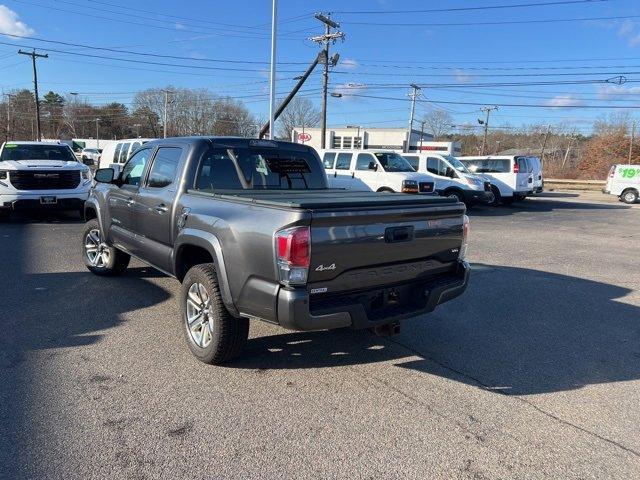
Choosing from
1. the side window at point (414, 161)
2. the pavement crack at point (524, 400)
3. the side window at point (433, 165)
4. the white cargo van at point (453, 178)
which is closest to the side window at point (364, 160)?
A: the white cargo van at point (453, 178)

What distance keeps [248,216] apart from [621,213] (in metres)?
20.5

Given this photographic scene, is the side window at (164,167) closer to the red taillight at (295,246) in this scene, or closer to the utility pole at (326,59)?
the red taillight at (295,246)

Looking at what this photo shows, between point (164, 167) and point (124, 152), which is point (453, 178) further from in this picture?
point (164, 167)

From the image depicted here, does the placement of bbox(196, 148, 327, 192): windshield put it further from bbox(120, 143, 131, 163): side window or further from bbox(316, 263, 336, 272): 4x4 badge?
bbox(120, 143, 131, 163): side window

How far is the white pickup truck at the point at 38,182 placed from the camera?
36.3 ft

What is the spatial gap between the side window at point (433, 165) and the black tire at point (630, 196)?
1356cm

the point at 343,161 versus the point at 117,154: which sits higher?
the point at 343,161

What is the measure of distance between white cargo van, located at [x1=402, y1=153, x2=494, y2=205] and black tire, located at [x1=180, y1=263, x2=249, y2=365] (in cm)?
1445

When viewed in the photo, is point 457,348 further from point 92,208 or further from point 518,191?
point 518,191

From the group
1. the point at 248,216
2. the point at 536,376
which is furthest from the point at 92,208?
the point at 536,376

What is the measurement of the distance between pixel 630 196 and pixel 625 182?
2.53ft

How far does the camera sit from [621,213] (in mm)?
19703

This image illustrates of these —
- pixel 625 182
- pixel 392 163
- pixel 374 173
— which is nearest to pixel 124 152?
pixel 374 173

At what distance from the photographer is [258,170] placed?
5.22m
